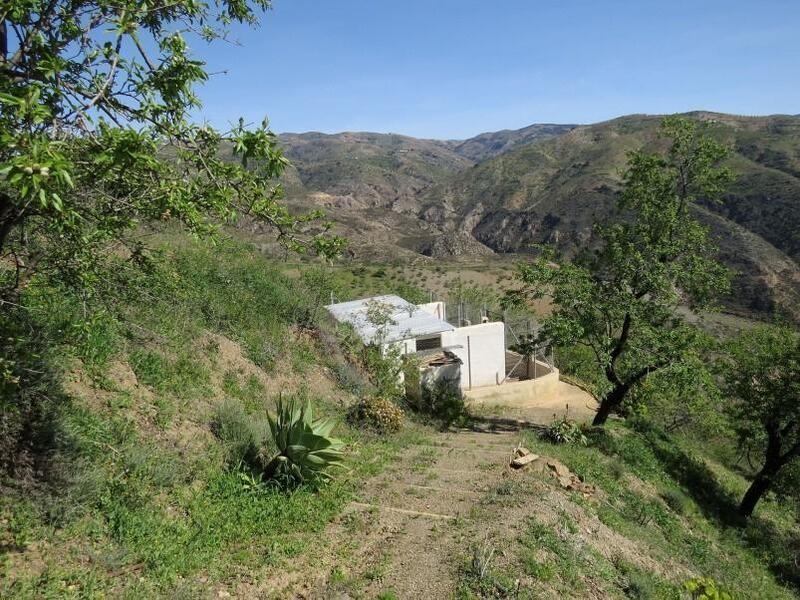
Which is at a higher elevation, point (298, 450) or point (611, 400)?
point (298, 450)

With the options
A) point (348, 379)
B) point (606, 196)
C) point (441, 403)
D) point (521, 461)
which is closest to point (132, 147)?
point (521, 461)

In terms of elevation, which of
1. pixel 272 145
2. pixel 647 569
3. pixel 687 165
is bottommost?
pixel 647 569

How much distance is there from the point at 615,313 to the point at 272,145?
12053mm

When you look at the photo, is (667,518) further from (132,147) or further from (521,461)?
(132,147)

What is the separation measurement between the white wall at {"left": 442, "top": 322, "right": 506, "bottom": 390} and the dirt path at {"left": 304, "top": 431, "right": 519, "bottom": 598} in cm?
1012

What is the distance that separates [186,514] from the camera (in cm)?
617

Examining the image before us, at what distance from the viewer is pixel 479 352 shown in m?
21.2

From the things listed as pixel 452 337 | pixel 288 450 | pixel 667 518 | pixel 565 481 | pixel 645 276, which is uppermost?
pixel 645 276

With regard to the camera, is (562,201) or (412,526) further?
(562,201)

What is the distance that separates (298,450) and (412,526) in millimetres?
1774

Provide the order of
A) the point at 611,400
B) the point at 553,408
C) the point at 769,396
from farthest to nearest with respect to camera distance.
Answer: the point at 553,408, the point at 611,400, the point at 769,396

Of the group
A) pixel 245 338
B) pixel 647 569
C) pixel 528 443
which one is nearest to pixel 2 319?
pixel 245 338

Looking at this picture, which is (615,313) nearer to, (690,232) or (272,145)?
(690,232)

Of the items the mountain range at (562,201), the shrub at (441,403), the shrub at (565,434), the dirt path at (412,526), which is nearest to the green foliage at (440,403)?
the shrub at (441,403)
